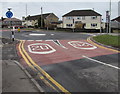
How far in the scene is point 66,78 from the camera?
729cm

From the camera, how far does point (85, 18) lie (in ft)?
204

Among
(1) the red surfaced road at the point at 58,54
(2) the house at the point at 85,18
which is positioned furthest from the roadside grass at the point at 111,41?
(2) the house at the point at 85,18

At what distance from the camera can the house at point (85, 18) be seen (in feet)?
199

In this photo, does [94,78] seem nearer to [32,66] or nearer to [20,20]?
[32,66]

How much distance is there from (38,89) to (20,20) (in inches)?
4488

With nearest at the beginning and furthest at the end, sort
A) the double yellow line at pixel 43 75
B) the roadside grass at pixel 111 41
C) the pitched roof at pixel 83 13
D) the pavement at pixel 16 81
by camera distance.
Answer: the pavement at pixel 16 81, the double yellow line at pixel 43 75, the roadside grass at pixel 111 41, the pitched roof at pixel 83 13

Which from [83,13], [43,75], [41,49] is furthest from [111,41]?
[83,13]

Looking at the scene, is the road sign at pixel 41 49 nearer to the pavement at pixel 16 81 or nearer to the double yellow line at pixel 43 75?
the double yellow line at pixel 43 75

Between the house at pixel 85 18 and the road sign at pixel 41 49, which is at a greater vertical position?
the house at pixel 85 18

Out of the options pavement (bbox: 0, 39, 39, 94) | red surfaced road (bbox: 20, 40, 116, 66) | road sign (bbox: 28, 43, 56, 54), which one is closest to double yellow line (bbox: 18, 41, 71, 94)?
red surfaced road (bbox: 20, 40, 116, 66)

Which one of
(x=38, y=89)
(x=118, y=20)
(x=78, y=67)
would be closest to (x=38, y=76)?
(x=38, y=89)

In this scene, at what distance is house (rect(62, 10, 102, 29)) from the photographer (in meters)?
60.6

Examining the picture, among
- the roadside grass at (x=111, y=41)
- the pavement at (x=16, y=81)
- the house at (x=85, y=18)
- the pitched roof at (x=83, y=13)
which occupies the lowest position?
the pavement at (x=16, y=81)

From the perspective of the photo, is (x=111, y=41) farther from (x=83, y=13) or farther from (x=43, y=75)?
(x=83, y=13)
